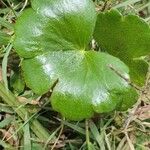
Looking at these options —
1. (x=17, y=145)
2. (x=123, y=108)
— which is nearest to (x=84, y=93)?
(x=123, y=108)

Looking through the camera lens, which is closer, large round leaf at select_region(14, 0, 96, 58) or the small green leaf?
large round leaf at select_region(14, 0, 96, 58)

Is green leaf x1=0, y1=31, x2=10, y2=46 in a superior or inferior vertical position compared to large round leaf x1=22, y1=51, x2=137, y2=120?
superior

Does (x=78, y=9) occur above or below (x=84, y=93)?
above

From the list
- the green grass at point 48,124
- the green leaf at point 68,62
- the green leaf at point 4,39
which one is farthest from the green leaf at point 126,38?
the green leaf at point 4,39

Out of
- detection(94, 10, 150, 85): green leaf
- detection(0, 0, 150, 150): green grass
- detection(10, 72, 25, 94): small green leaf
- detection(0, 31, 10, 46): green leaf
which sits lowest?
detection(0, 0, 150, 150): green grass

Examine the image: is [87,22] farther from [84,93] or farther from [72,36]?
[84,93]

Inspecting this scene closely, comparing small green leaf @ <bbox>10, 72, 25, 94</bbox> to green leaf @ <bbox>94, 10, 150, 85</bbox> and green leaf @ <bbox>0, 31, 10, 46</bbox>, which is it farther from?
green leaf @ <bbox>94, 10, 150, 85</bbox>

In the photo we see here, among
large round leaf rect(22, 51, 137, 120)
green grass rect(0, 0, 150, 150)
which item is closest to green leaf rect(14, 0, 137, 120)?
large round leaf rect(22, 51, 137, 120)

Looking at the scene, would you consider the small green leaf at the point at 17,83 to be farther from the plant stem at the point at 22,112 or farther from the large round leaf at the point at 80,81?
the large round leaf at the point at 80,81
